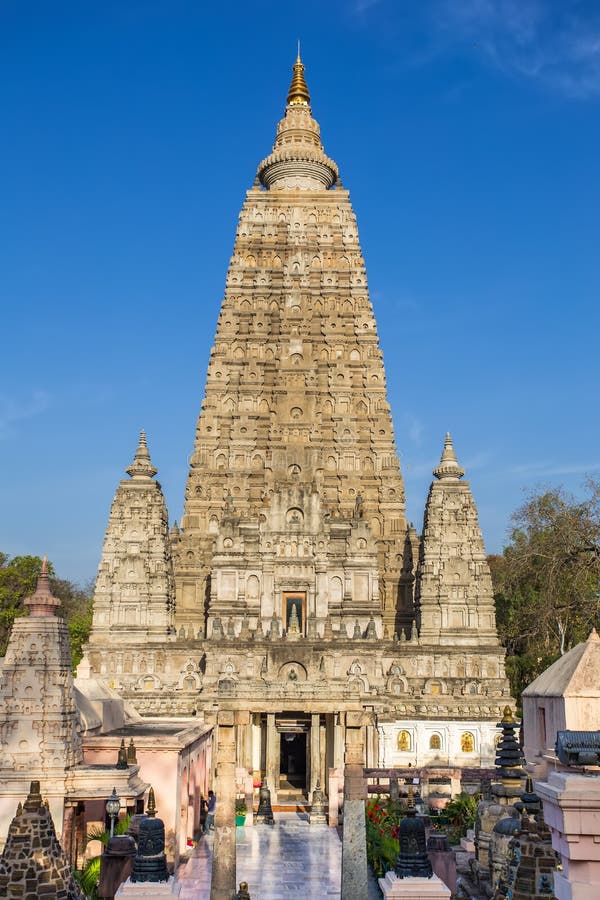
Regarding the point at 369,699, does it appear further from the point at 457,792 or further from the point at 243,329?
the point at 243,329

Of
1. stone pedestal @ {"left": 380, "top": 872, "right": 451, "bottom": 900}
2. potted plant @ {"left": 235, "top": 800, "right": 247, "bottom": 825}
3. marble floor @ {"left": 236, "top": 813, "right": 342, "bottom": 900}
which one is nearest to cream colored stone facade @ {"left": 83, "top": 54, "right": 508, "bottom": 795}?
potted plant @ {"left": 235, "top": 800, "right": 247, "bottom": 825}

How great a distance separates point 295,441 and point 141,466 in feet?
32.3

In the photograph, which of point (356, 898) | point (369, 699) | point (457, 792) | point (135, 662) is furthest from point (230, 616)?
point (356, 898)

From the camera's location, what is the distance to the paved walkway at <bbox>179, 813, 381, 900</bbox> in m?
24.1

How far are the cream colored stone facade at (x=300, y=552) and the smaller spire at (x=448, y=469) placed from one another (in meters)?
0.12

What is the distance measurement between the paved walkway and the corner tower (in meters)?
17.6

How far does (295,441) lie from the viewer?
60.1 metres

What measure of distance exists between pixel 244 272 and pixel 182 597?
22.5 m

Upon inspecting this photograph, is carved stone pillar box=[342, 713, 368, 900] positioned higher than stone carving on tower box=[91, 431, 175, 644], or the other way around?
stone carving on tower box=[91, 431, 175, 644]

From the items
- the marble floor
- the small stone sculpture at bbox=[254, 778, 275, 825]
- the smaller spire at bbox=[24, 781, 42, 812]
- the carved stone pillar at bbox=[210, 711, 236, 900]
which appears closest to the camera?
the smaller spire at bbox=[24, 781, 42, 812]

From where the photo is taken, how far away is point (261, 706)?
130 ft

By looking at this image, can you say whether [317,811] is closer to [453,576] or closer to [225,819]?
[225,819]

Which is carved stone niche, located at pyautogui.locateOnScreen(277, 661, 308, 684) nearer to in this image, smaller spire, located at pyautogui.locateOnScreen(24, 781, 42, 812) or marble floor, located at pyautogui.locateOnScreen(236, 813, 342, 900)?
marble floor, located at pyautogui.locateOnScreen(236, 813, 342, 900)

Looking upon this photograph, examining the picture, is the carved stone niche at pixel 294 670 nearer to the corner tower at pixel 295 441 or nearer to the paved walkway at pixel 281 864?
the corner tower at pixel 295 441
